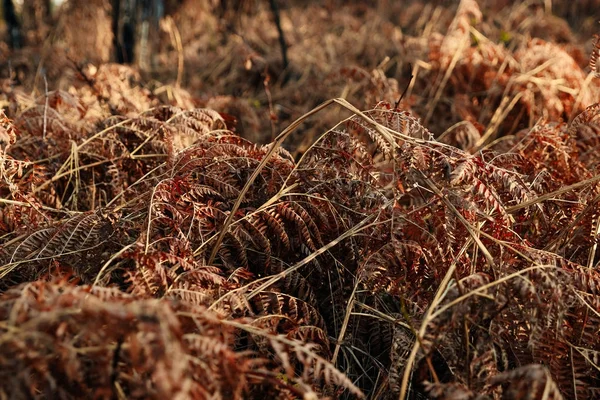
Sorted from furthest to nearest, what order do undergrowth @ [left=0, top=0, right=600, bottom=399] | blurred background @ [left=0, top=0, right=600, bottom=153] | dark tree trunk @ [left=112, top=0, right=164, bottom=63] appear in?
dark tree trunk @ [left=112, top=0, right=164, bottom=63] → blurred background @ [left=0, top=0, right=600, bottom=153] → undergrowth @ [left=0, top=0, right=600, bottom=399]

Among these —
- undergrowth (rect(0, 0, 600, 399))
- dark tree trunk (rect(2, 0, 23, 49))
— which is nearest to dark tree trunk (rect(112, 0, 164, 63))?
dark tree trunk (rect(2, 0, 23, 49))

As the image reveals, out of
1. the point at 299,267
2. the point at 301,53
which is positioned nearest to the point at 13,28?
the point at 301,53

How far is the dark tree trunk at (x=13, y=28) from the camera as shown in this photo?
19.5 ft

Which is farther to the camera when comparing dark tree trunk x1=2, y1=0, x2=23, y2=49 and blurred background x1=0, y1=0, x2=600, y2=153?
dark tree trunk x1=2, y1=0, x2=23, y2=49

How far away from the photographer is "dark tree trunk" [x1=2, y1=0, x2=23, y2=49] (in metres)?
5.93

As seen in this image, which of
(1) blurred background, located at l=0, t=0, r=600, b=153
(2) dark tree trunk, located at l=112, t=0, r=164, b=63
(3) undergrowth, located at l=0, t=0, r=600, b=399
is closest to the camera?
(3) undergrowth, located at l=0, t=0, r=600, b=399

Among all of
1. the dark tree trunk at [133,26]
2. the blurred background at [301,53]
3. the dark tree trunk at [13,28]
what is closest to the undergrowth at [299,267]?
the blurred background at [301,53]

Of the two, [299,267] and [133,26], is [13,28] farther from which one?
[299,267]

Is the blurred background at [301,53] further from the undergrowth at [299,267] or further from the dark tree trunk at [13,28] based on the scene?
the undergrowth at [299,267]

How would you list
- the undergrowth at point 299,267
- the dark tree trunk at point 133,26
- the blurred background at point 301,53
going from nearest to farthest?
the undergrowth at point 299,267, the blurred background at point 301,53, the dark tree trunk at point 133,26

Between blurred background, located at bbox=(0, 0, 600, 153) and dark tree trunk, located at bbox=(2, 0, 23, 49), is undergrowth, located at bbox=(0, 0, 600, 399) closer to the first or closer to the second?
blurred background, located at bbox=(0, 0, 600, 153)

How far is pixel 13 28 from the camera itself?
6066 millimetres

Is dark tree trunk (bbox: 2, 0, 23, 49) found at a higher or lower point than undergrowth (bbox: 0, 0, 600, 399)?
higher

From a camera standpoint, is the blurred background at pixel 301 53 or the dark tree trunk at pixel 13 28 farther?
the dark tree trunk at pixel 13 28
